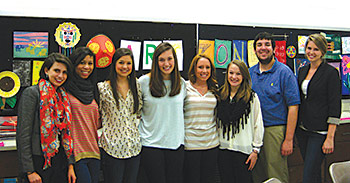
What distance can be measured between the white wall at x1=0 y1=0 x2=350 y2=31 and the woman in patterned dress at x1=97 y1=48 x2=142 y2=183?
0.83 m

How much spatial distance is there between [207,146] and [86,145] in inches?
33.0

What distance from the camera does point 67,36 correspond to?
8.05ft

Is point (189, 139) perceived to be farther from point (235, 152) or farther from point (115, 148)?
point (115, 148)

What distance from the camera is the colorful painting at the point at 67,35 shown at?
2.44m

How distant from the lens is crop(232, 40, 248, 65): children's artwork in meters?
2.99

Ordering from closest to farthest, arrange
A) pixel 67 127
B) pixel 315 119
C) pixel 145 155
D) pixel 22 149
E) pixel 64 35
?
pixel 22 149 → pixel 67 127 → pixel 145 155 → pixel 315 119 → pixel 64 35

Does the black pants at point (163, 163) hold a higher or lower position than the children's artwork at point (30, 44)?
lower

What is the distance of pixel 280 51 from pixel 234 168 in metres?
1.57

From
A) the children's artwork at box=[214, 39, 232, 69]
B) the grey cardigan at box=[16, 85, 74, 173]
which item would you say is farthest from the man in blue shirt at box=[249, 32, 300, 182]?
the grey cardigan at box=[16, 85, 74, 173]

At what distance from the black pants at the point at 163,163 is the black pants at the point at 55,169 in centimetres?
52

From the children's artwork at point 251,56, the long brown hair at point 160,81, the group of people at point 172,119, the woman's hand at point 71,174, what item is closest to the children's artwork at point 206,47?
the children's artwork at point 251,56

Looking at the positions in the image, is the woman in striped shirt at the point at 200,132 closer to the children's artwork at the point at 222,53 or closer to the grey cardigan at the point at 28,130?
the children's artwork at the point at 222,53

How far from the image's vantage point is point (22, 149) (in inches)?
64.8

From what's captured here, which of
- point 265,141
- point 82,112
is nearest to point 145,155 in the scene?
point 82,112
